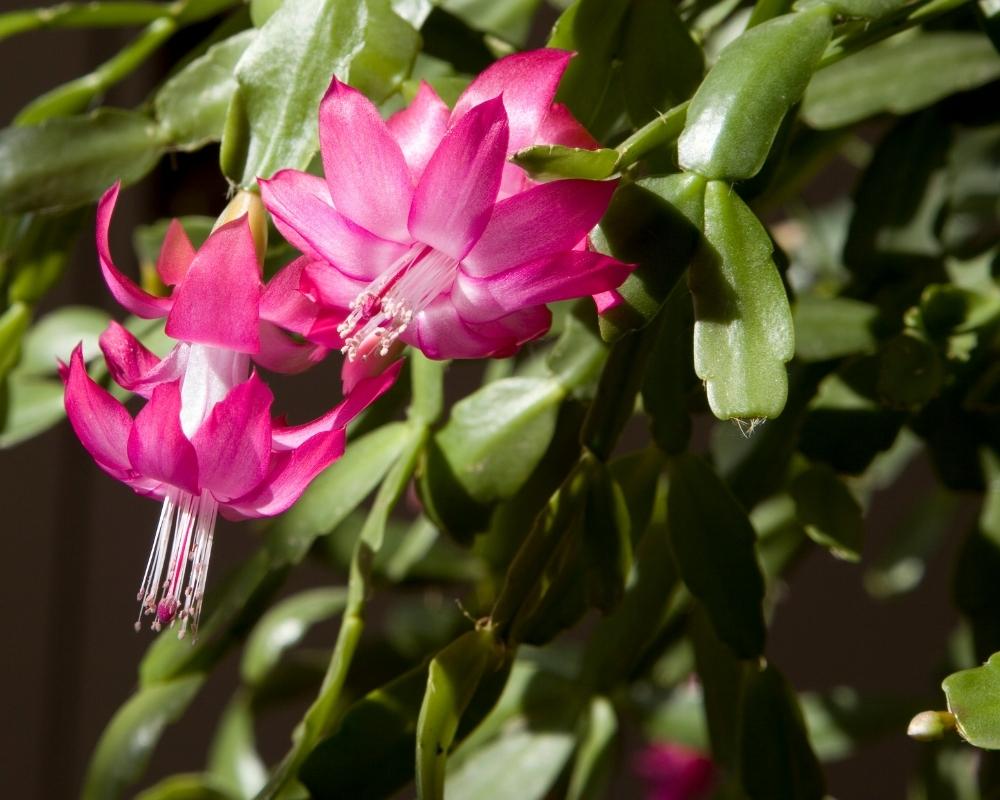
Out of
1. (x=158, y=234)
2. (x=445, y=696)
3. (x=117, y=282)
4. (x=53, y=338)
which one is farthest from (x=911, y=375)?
(x=53, y=338)

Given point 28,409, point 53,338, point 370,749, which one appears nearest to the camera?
point 370,749

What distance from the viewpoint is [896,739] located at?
182 centimetres

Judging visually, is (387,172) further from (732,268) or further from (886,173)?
(886,173)

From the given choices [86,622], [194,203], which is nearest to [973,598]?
[194,203]

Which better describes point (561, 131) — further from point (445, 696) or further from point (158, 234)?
point (158, 234)

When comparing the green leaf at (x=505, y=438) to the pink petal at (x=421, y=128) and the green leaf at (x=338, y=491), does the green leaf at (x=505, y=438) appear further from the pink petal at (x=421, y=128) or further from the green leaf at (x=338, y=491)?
the pink petal at (x=421, y=128)

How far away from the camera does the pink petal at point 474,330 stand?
475mm

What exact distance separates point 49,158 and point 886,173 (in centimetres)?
59

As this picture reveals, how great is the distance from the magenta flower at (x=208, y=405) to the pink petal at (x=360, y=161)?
0.05 meters

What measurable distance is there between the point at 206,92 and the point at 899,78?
0.46 metres

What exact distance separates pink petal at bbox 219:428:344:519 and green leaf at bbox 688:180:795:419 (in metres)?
0.15

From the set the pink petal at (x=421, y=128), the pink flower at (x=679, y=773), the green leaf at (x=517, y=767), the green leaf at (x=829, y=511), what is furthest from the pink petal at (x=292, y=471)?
the pink flower at (x=679, y=773)

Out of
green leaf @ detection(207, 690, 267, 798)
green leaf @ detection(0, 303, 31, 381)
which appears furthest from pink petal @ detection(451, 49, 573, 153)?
green leaf @ detection(207, 690, 267, 798)

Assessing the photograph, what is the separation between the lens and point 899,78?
80 centimetres
